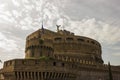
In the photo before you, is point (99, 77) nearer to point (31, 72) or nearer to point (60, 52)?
point (60, 52)

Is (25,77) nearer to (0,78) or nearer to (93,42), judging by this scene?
(0,78)

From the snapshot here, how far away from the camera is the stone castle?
84.1 ft

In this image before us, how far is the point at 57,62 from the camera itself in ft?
88.5

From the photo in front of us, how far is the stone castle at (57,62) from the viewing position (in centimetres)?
2564

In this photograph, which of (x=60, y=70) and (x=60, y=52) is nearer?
(x=60, y=70)

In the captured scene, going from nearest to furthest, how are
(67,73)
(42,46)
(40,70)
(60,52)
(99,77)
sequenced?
(40,70), (67,73), (42,46), (99,77), (60,52)

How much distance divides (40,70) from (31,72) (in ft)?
3.97

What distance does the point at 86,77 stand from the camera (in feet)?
116

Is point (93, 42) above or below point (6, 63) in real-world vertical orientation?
above

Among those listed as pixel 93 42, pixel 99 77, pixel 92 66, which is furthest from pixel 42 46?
pixel 93 42

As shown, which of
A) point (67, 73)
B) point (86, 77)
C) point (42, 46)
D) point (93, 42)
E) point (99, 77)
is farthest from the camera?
point (93, 42)

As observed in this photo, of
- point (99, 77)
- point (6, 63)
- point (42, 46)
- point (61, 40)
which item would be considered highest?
point (61, 40)

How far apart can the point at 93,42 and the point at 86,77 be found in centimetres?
1700

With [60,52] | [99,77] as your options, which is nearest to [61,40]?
[60,52]
